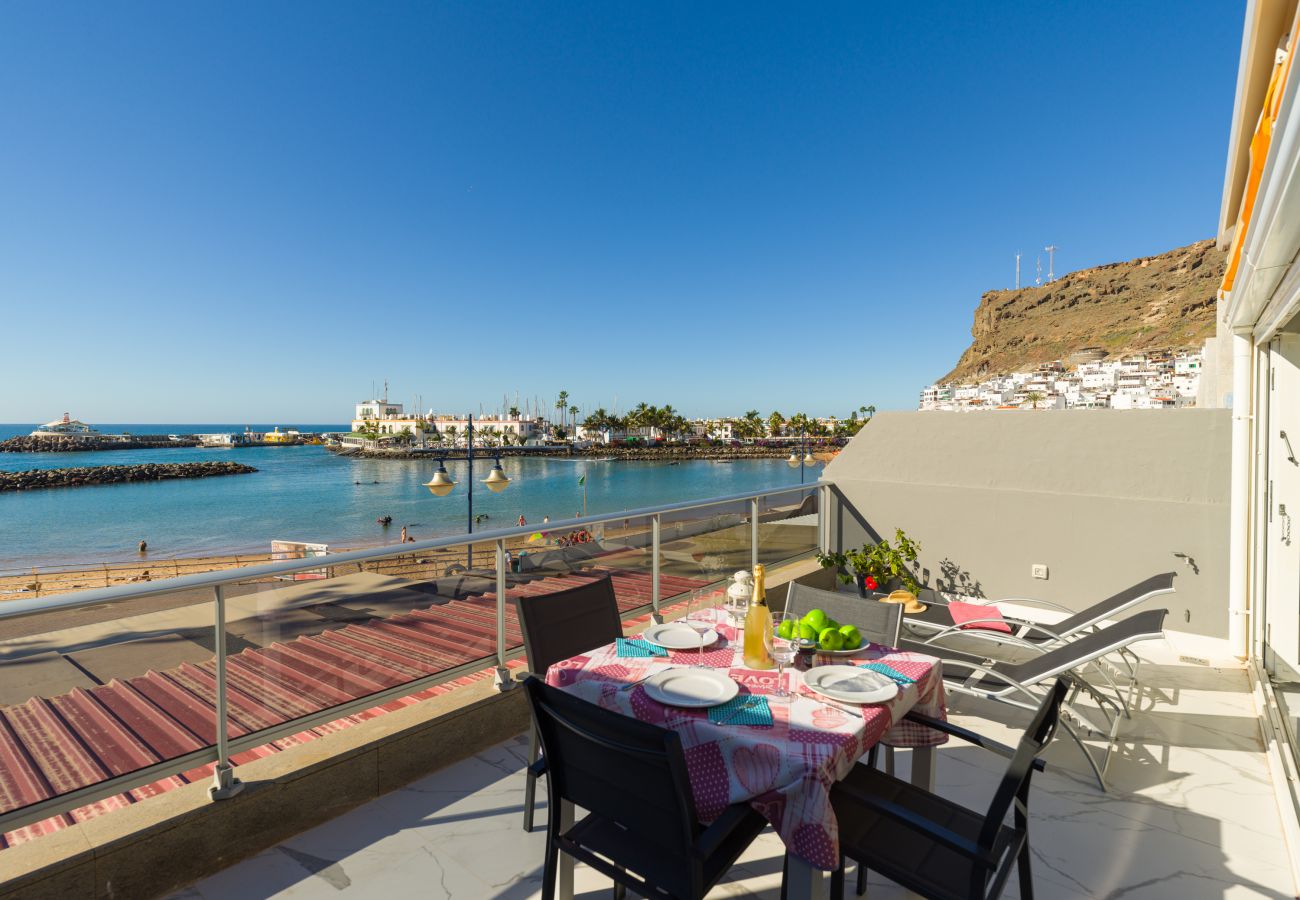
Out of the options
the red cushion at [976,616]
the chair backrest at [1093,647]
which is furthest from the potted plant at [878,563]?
the chair backrest at [1093,647]

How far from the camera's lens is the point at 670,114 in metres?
16.6

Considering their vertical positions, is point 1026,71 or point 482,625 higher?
point 1026,71

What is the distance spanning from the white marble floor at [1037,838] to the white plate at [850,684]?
803mm

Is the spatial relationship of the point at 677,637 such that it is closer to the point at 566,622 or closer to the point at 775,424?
the point at 566,622

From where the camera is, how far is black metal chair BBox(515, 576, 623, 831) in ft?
7.54

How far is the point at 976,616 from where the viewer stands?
3816 mm

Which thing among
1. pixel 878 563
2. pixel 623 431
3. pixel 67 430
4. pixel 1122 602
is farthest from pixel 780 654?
pixel 67 430

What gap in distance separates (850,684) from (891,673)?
0.62 feet

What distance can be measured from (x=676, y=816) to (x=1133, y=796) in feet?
8.22

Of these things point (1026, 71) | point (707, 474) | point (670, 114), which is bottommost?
point (707, 474)

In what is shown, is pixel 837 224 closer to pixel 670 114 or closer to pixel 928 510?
pixel 670 114

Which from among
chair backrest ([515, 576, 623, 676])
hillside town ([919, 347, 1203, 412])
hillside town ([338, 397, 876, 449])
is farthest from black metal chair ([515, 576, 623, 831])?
hillside town ([338, 397, 876, 449])

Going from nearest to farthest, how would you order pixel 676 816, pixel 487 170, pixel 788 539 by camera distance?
pixel 676 816 → pixel 788 539 → pixel 487 170

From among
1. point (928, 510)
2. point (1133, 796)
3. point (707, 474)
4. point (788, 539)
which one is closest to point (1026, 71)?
point (928, 510)
